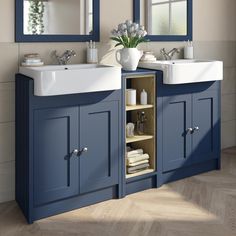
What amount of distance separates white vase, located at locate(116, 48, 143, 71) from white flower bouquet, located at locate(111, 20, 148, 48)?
7cm

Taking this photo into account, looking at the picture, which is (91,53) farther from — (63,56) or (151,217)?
(151,217)

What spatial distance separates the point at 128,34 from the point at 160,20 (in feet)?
2.03

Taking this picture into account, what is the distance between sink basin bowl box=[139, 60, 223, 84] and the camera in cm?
320

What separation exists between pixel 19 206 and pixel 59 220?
1.27ft

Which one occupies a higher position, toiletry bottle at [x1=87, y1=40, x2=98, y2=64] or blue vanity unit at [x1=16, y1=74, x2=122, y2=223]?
toiletry bottle at [x1=87, y1=40, x2=98, y2=64]

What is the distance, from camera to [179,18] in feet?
12.9

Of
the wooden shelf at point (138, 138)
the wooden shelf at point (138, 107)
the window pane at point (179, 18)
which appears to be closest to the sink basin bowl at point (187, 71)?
the wooden shelf at point (138, 107)

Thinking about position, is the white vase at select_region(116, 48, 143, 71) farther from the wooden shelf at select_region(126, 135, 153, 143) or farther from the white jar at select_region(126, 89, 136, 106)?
the wooden shelf at select_region(126, 135, 153, 143)

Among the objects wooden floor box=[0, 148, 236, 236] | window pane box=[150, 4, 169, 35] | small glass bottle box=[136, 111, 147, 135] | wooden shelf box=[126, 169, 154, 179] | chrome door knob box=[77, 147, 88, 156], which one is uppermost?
window pane box=[150, 4, 169, 35]

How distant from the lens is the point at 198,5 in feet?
13.4

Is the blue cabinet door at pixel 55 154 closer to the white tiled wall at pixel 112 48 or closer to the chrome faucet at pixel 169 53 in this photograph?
the white tiled wall at pixel 112 48

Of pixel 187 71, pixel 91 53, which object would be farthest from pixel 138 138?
pixel 91 53

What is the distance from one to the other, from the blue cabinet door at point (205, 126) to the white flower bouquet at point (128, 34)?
0.70m

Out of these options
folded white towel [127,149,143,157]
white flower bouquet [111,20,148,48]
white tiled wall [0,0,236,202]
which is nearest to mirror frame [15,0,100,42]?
white tiled wall [0,0,236,202]
